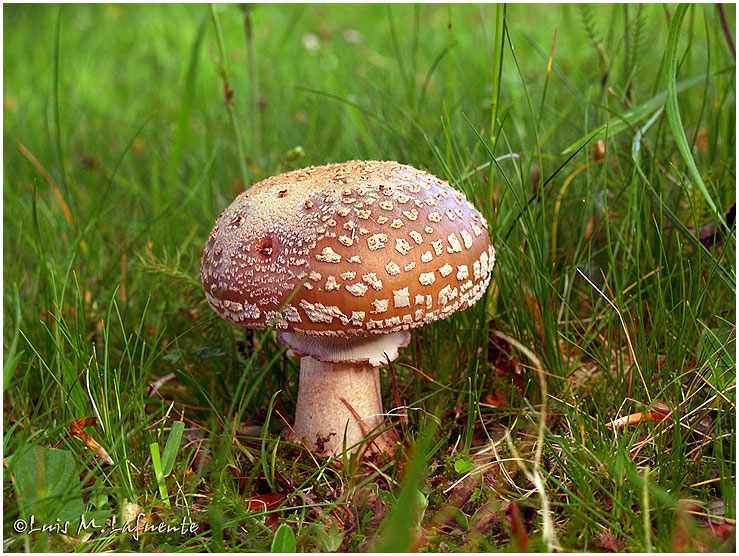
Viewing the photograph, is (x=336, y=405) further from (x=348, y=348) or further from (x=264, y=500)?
(x=264, y=500)

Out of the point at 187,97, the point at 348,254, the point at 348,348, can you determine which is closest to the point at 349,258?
the point at 348,254

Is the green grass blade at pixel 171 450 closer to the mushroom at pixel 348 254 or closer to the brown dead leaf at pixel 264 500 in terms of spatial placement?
the brown dead leaf at pixel 264 500

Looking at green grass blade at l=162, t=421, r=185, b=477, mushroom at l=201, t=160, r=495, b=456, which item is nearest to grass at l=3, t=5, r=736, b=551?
green grass blade at l=162, t=421, r=185, b=477

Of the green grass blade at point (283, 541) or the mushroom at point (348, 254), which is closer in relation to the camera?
the green grass blade at point (283, 541)

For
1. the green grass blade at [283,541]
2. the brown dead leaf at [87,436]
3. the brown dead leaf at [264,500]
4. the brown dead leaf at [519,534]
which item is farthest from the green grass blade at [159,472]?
the brown dead leaf at [519,534]

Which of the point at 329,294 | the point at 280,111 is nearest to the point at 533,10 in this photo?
the point at 280,111

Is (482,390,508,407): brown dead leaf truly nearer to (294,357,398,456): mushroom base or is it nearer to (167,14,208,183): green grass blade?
(294,357,398,456): mushroom base

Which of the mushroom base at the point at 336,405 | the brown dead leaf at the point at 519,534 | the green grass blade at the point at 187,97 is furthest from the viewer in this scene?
the green grass blade at the point at 187,97
